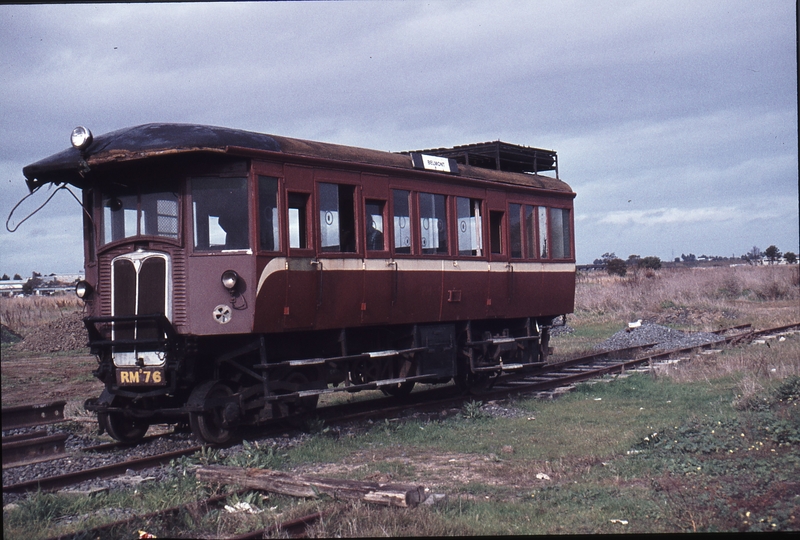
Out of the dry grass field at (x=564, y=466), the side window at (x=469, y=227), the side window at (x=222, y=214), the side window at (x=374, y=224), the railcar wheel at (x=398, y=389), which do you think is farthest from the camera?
the railcar wheel at (x=398, y=389)

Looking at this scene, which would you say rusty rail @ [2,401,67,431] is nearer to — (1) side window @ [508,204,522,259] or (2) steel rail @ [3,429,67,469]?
(2) steel rail @ [3,429,67,469]

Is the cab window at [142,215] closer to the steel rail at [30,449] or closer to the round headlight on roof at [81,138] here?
the round headlight on roof at [81,138]

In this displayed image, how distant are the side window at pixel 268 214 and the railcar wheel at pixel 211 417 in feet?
5.77

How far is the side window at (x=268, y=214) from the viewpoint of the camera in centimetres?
914

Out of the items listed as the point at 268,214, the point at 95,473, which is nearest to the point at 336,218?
the point at 268,214

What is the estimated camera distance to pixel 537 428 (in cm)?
995

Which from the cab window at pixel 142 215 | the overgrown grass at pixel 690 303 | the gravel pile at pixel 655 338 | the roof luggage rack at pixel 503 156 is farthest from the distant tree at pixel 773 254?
the cab window at pixel 142 215

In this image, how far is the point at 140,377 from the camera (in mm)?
8930

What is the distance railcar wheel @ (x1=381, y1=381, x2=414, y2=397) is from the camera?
42.1ft

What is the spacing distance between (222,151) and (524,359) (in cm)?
751

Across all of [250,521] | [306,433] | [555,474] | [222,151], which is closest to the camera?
[250,521]

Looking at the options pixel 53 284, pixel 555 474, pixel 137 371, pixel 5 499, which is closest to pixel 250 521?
pixel 5 499

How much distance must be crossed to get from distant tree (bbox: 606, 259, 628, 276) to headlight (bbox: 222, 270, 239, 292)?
53348 millimetres

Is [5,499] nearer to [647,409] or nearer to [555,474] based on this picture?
[555,474]
